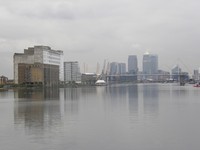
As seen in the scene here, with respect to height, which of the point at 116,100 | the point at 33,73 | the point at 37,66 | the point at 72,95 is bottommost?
the point at 72,95

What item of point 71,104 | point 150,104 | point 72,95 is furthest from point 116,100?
point 72,95

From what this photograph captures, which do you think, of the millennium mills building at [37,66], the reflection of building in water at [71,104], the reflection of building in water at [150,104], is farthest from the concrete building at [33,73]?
the reflection of building in water at [150,104]

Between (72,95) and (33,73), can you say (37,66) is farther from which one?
(72,95)

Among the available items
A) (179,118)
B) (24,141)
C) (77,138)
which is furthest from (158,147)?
(179,118)

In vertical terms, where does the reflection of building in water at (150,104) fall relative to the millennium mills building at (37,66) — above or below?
below

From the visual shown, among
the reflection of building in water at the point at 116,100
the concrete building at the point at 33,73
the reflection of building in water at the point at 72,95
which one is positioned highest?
the concrete building at the point at 33,73

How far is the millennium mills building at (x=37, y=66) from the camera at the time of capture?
447ft

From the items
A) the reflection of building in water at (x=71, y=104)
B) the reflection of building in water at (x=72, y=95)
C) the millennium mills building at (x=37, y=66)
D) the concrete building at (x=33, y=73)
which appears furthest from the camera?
the millennium mills building at (x=37, y=66)

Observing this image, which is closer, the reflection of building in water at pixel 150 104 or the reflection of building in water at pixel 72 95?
the reflection of building in water at pixel 150 104

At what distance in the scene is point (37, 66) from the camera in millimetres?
138250

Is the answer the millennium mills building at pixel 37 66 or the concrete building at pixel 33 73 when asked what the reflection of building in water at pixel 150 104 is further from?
the millennium mills building at pixel 37 66

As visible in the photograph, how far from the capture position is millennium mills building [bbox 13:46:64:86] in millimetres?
136375

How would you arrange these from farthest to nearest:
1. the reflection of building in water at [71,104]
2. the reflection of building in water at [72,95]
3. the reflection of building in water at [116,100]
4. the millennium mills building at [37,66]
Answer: the millennium mills building at [37,66] < the reflection of building in water at [72,95] < the reflection of building in water at [116,100] < the reflection of building in water at [71,104]

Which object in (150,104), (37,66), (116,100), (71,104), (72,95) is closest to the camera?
(150,104)
